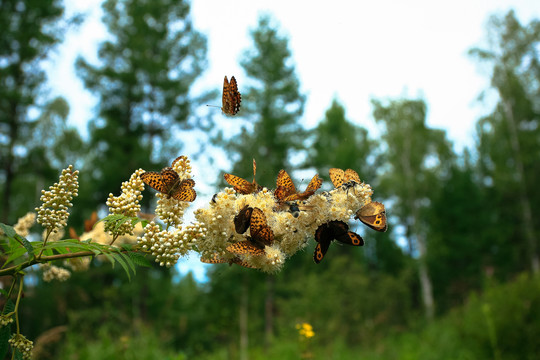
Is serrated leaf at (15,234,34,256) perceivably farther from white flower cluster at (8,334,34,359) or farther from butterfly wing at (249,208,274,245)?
butterfly wing at (249,208,274,245)

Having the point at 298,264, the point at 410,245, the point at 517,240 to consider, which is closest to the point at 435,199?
the point at 410,245

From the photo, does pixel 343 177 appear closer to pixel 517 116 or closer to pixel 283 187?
pixel 283 187

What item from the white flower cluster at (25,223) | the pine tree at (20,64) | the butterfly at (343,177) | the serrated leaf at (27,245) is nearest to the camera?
the serrated leaf at (27,245)

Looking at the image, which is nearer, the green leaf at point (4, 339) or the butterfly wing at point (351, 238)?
the green leaf at point (4, 339)

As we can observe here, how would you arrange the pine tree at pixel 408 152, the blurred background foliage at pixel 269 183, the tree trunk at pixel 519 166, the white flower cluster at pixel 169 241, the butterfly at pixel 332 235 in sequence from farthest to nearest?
the pine tree at pixel 408 152 → the tree trunk at pixel 519 166 → the blurred background foliage at pixel 269 183 → the butterfly at pixel 332 235 → the white flower cluster at pixel 169 241

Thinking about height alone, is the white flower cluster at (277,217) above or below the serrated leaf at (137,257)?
above

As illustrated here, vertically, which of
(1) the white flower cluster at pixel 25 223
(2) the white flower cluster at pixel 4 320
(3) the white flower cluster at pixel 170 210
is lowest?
(2) the white flower cluster at pixel 4 320

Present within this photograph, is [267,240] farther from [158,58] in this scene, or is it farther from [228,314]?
[158,58]

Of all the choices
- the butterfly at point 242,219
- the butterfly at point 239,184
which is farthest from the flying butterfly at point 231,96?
the butterfly at point 242,219

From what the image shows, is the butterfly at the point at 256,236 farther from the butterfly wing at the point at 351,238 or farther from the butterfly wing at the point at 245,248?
the butterfly wing at the point at 351,238
